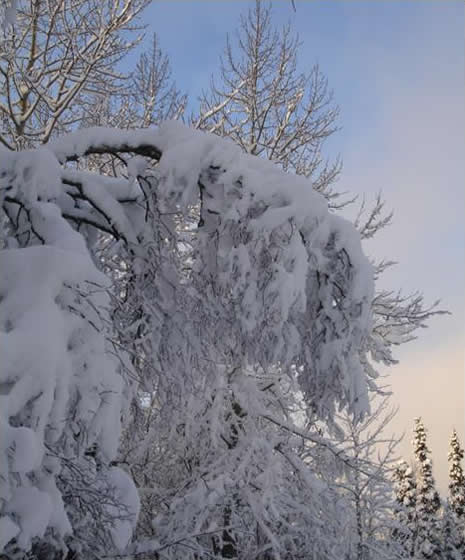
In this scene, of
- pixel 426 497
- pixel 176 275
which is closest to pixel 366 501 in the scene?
pixel 176 275

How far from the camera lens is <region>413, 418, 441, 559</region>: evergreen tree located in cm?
2945

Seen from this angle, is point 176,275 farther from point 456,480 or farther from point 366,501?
point 456,480

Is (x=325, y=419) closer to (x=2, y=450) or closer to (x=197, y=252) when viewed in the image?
(x=197, y=252)

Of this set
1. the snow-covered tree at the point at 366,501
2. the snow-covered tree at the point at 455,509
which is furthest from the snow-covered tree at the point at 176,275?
the snow-covered tree at the point at 455,509

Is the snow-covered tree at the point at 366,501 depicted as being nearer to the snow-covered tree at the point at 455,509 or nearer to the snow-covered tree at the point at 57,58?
the snow-covered tree at the point at 57,58

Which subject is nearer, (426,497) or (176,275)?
(176,275)

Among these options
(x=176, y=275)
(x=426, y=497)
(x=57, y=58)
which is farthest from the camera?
(x=426, y=497)

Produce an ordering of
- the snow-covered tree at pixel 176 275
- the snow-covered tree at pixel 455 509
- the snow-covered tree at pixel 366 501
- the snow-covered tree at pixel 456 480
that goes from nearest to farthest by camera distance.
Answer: the snow-covered tree at pixel 176 275 → the snow-covered tree at pixel 366 501 → the snow-covered tree at pixel 455 509 → the snow-covered tree at pixel 456 480

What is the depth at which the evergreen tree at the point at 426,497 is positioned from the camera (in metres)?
29.4

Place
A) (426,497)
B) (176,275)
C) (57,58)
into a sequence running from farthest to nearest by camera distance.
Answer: (426,497)
(57,58)
(176,275)

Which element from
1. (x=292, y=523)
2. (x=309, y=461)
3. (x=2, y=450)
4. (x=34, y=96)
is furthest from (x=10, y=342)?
(x=34, y=96)

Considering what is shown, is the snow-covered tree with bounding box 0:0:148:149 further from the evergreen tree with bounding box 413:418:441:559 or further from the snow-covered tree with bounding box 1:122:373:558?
the evergreen tree with bounding box 413:418:441:559

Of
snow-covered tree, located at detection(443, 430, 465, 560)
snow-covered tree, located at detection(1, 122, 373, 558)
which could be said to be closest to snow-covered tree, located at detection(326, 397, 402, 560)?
snow-covered tree, located at detection(1, 122, 373, 558)

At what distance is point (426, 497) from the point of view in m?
31.6
